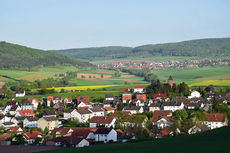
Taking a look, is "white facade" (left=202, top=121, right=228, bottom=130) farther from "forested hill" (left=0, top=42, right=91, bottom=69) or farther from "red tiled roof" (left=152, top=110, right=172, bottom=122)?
"forested hill" (left=0, top=42, right=91, bottom=69)

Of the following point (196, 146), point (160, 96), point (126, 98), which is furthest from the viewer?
point (160, 96)

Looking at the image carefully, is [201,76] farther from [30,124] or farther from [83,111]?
[30,124]

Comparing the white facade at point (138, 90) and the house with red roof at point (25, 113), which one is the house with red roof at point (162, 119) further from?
the white facade at point (138, 90)

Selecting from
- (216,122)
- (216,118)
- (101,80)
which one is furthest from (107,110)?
(101,80)

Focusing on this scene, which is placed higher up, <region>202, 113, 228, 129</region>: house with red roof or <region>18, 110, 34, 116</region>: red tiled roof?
<region>202, 113, 228, 129</region>: house with red roof

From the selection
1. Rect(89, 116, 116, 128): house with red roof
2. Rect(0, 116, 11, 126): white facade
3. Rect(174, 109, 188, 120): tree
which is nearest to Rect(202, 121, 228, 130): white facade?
Rect(174, 109, 188, 120): tree

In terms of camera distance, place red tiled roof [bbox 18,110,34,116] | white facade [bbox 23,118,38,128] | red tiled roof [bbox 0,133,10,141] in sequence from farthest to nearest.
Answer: red tiled roof [bbox 18,110,34,116]
white facade [bbox 23,118,38,128]
red tiled roof [bbox 0,133,10,141]

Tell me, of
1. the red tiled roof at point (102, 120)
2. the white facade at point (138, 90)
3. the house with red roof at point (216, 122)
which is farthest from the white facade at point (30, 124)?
the white facade at point (138, 90)

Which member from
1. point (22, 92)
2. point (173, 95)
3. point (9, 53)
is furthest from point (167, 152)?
point (9, 53)

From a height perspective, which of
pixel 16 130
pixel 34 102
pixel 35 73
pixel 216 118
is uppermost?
pixel 35 73
